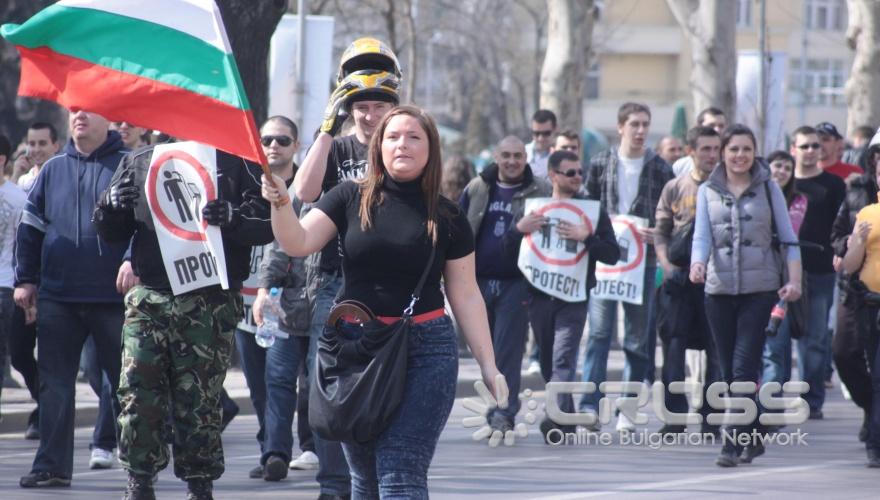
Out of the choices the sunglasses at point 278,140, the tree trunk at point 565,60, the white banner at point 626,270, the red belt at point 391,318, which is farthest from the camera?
the tree trunk at point 565,60

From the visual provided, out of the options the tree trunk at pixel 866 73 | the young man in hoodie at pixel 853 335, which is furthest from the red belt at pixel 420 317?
the tree trunk at pixel 866 73

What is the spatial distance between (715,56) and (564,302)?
1255 cm

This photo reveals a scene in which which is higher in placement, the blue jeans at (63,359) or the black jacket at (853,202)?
the black jacket at (853,202)

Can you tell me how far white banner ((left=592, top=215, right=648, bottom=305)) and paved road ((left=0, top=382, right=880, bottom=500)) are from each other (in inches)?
47.3

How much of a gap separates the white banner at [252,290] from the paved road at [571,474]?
34.1 inches

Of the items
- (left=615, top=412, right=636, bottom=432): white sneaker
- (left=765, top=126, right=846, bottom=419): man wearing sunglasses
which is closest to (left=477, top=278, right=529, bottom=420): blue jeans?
(left=615, top=412, right=636, bottom=432): white sneaker

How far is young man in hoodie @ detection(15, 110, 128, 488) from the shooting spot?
8844mm

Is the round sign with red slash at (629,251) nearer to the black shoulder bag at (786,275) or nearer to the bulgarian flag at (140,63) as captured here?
the black shoulder bag at (786,275)

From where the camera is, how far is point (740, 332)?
10.1 m

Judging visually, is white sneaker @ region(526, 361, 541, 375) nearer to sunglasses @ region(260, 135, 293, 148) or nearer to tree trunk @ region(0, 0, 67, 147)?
sunglasses @ region(260, 135, 293, 148)


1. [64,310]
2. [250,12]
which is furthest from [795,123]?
[64,310]

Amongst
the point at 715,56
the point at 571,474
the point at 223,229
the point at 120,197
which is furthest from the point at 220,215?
the point at 715,56

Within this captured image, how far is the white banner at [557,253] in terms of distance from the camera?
37.1 ft

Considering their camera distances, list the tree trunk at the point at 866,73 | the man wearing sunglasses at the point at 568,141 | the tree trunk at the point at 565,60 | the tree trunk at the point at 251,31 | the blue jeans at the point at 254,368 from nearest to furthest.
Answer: the blue jeans at the point at 254,368, the man wearing sunglasses at the point at 568,141, the tree trunk at the point at 251,31, the tree trunk at the point at 565,60, the tree trunk at the point at 866,73
